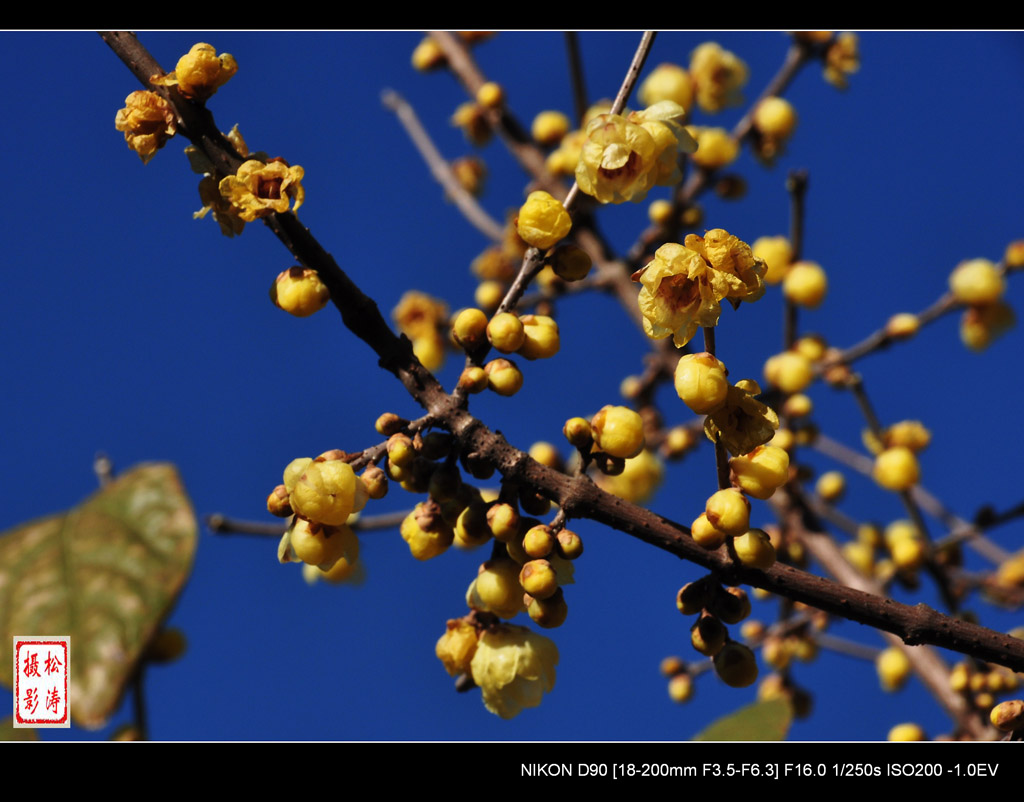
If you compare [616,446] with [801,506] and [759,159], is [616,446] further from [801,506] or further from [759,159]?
[759,159]

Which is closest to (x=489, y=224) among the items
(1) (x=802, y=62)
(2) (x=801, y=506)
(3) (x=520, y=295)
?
(1) (x=802, y=62)

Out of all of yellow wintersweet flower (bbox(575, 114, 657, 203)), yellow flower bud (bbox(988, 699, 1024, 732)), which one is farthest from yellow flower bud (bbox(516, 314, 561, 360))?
yellow flower bud (bbox(988, 699, 1024, 732))

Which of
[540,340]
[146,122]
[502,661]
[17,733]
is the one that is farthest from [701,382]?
[17,733]

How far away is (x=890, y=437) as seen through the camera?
3096 mm

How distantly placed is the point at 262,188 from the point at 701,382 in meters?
0.75

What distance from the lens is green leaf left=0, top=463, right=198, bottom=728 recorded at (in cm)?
108

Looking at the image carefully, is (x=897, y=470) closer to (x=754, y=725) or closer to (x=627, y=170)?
(x=754, y=725)

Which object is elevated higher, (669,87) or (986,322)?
(669,87)

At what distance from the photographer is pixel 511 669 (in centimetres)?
152

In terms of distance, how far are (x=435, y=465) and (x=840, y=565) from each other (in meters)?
1.70

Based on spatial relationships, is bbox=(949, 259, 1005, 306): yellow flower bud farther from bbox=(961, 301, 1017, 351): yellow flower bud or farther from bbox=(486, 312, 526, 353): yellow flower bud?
bbox=(486, 312, 526, 353): yellow flower bud

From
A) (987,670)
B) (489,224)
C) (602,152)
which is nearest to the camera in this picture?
(602,152)

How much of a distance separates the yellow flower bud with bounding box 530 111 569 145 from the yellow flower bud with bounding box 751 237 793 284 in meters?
0.88

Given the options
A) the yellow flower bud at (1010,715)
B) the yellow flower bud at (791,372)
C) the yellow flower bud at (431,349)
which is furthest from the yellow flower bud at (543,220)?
the yellow flower bud at (431,349)
